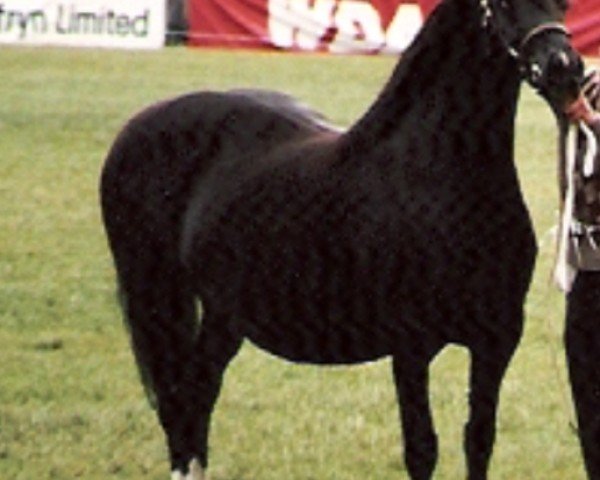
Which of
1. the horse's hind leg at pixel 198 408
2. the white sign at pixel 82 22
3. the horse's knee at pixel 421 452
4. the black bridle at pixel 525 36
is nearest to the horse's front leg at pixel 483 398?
the horse's knee at pixel 421 452

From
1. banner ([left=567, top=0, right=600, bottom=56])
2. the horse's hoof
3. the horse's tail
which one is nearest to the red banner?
banner ([left=567, top=0, right=600, bottom=56])

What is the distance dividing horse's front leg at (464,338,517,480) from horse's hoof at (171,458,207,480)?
126 cm

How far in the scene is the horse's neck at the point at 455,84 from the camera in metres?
5.92

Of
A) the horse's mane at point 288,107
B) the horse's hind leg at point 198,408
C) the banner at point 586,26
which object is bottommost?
the banner at point 586,26

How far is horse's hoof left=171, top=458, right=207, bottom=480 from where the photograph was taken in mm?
7223

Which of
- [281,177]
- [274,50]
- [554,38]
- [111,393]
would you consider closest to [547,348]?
[111,393]

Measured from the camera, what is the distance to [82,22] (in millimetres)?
27047

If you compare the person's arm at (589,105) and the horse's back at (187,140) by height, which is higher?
the person's arm at (589,105)

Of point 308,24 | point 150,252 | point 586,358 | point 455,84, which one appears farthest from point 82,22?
point 455,84

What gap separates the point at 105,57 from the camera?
29.3 meters

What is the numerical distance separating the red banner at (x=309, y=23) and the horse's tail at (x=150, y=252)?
18.6 m

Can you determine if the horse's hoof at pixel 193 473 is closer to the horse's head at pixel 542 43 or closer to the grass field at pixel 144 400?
the grass field at pixel 144 400

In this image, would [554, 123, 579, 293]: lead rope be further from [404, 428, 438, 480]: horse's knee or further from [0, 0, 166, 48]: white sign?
[0, 0, 166, 48]: white sign

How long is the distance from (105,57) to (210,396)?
73.6ft
